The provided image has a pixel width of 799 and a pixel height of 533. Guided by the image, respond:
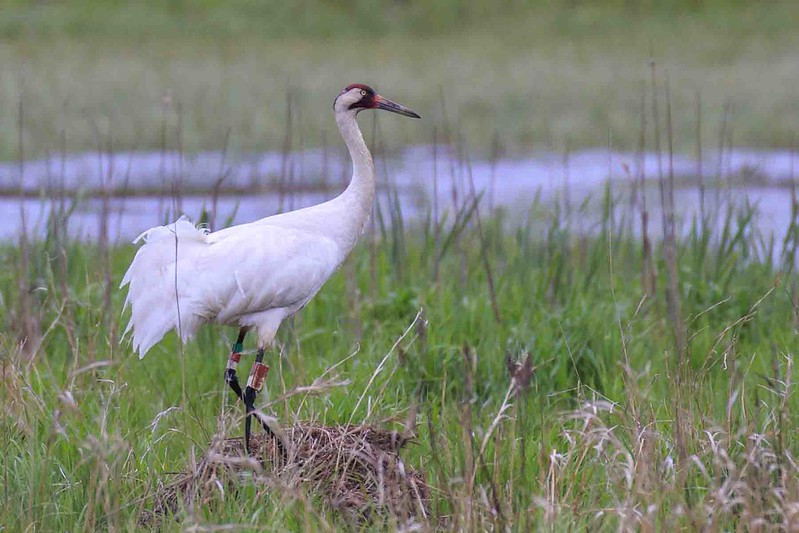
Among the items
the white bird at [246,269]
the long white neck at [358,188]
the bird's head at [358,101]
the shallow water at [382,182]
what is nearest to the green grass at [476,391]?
the white bird at [246,269]

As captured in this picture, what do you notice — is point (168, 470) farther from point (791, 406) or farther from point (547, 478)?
point (791, 406)

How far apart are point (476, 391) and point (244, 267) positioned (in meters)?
1.11

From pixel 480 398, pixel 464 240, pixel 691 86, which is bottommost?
pixel 480 398

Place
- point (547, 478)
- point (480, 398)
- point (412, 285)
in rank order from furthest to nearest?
point (412, 285), point (480, 398), point (547, 478)

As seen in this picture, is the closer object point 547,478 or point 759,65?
point 547,478

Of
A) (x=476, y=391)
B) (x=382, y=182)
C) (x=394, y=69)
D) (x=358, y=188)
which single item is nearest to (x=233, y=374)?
(x=358, y=188)

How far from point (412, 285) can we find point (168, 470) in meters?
2.21

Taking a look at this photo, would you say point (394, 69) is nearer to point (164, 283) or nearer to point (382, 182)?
point (382, 182)

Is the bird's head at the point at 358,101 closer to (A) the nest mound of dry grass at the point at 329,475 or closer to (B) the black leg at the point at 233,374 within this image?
(B) the black leg at the point at 233,374

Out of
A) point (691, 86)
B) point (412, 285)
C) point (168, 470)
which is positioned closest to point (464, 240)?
point (412, 285)

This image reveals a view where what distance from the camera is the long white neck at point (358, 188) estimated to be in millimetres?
4215

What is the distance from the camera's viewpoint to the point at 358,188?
421 cm

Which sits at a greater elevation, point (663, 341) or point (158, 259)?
point (158, 259)

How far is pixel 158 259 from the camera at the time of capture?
410cm
